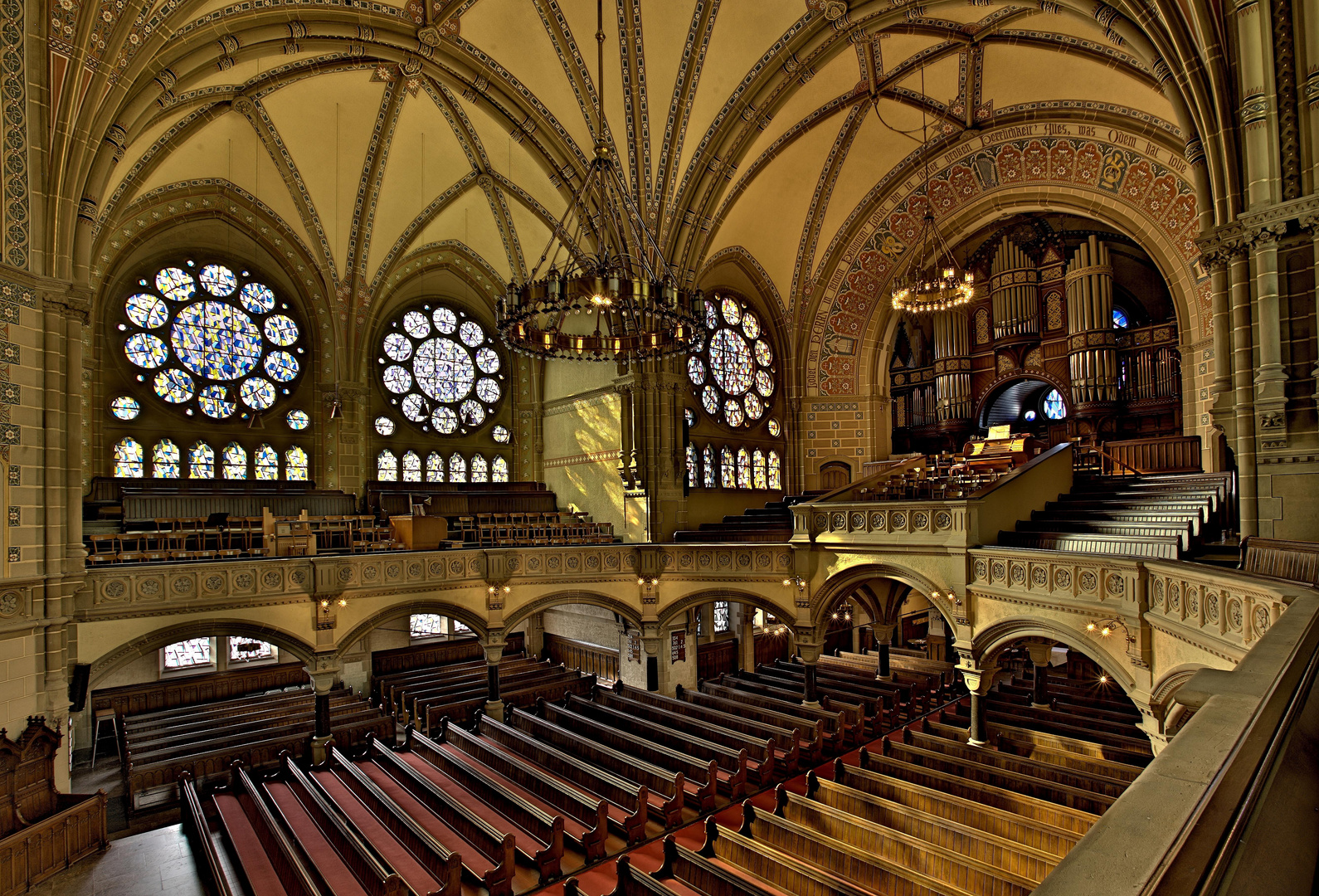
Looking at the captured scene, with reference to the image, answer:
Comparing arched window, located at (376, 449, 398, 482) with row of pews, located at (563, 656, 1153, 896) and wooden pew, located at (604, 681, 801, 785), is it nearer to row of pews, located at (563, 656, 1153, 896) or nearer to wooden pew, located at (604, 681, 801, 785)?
wooden pew, located at (604, 681, 801, 785)

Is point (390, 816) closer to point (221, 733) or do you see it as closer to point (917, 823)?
point (221, 733)

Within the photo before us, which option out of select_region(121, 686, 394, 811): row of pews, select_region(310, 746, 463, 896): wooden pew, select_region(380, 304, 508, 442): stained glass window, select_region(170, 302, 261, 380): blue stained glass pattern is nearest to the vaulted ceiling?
select_region(380, 304, 508, 442): stained glass window

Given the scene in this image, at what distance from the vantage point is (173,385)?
1948 cm

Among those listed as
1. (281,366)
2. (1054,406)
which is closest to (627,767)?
(281,366)

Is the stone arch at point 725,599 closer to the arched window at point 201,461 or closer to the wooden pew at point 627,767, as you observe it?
the wooden pew at point 627,767

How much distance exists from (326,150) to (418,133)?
2.39 meters

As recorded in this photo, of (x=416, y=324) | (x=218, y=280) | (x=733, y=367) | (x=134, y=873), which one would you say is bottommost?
(x=134, y=873)

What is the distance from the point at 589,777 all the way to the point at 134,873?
6696mm

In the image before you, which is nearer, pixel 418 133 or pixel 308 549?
pixel 308 549

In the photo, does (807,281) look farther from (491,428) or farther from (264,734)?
(264,734)

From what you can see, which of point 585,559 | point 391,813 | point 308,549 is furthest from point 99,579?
point 585,559

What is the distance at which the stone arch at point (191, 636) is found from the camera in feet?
43.5

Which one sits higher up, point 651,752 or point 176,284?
point 176,284

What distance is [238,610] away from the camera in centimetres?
1452
